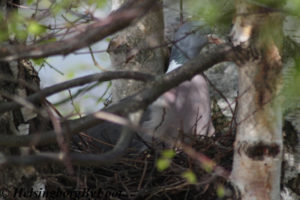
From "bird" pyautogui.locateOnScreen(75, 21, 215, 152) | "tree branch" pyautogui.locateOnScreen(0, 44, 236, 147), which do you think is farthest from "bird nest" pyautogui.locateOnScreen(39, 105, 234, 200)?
"tree branch" pyautogui.locateOnScreen(0, 44, 236, 147)

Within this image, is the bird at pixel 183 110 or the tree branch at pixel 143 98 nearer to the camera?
the tree branch at pixel 143 98

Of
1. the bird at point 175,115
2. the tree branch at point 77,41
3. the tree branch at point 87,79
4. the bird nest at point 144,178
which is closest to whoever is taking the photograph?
the tree branch at point 77,41

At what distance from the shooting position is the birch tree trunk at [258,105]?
1.49 m

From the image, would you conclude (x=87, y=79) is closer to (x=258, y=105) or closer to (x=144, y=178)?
(x=258, y=105)

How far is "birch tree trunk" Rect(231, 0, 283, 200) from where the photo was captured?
4.89 ft

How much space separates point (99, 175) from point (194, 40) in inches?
41.9

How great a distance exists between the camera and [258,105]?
1.53 metres

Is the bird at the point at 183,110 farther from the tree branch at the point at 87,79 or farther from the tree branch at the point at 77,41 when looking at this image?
the tree branch at the point at 77,41

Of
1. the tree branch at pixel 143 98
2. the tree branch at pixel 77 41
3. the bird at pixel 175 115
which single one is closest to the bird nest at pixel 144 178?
the bird at pixel 175 115

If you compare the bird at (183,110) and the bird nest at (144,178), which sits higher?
the bird at (183,110)

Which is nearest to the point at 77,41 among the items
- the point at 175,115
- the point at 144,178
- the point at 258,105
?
the point at 258,105

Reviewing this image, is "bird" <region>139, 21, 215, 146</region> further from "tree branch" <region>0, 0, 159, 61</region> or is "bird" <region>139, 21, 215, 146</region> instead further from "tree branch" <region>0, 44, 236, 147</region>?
"tree branch" <region>0, 0, 159, 61</region>

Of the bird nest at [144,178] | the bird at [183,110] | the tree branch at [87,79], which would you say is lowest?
the bird nest at [144,178]

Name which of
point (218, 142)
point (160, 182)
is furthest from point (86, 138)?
point (218, 142)
